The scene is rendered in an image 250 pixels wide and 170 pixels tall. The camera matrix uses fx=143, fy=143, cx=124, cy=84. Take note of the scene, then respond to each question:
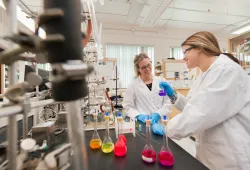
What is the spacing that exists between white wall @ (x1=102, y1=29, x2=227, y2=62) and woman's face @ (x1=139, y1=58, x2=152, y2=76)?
3.11m

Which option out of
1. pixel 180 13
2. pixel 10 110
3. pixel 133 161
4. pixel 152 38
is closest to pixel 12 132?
pixel 10 110

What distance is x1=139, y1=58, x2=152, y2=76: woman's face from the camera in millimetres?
1843

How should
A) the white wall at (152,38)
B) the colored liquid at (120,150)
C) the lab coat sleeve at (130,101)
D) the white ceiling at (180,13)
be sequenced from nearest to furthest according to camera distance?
the colored liquid at (120,150)
the lab coat sleeve at (130,101)
the white ceiling at (180,13)
the white wall at (152,38)

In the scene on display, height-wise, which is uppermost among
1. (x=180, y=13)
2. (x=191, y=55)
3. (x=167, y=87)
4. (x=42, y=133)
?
Result: (x=180, y=13)

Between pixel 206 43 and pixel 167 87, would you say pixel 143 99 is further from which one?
pixel 206 43

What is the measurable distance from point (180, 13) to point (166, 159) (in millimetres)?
4339

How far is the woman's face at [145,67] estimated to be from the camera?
1.84 metres

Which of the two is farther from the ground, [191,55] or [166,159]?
[191,55]

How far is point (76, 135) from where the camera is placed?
9.6 inches

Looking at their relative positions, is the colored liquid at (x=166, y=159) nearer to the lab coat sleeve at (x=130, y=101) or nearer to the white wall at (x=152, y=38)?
the lab coat sleeve at (x=130, y=101)

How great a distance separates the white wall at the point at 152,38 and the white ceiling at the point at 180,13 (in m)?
0.20

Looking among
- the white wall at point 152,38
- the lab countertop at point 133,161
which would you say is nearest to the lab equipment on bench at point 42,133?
the lab countertop at point 133,161

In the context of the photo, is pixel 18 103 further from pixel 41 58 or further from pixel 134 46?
pixel 134 46

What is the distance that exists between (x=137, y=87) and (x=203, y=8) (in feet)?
10.9
